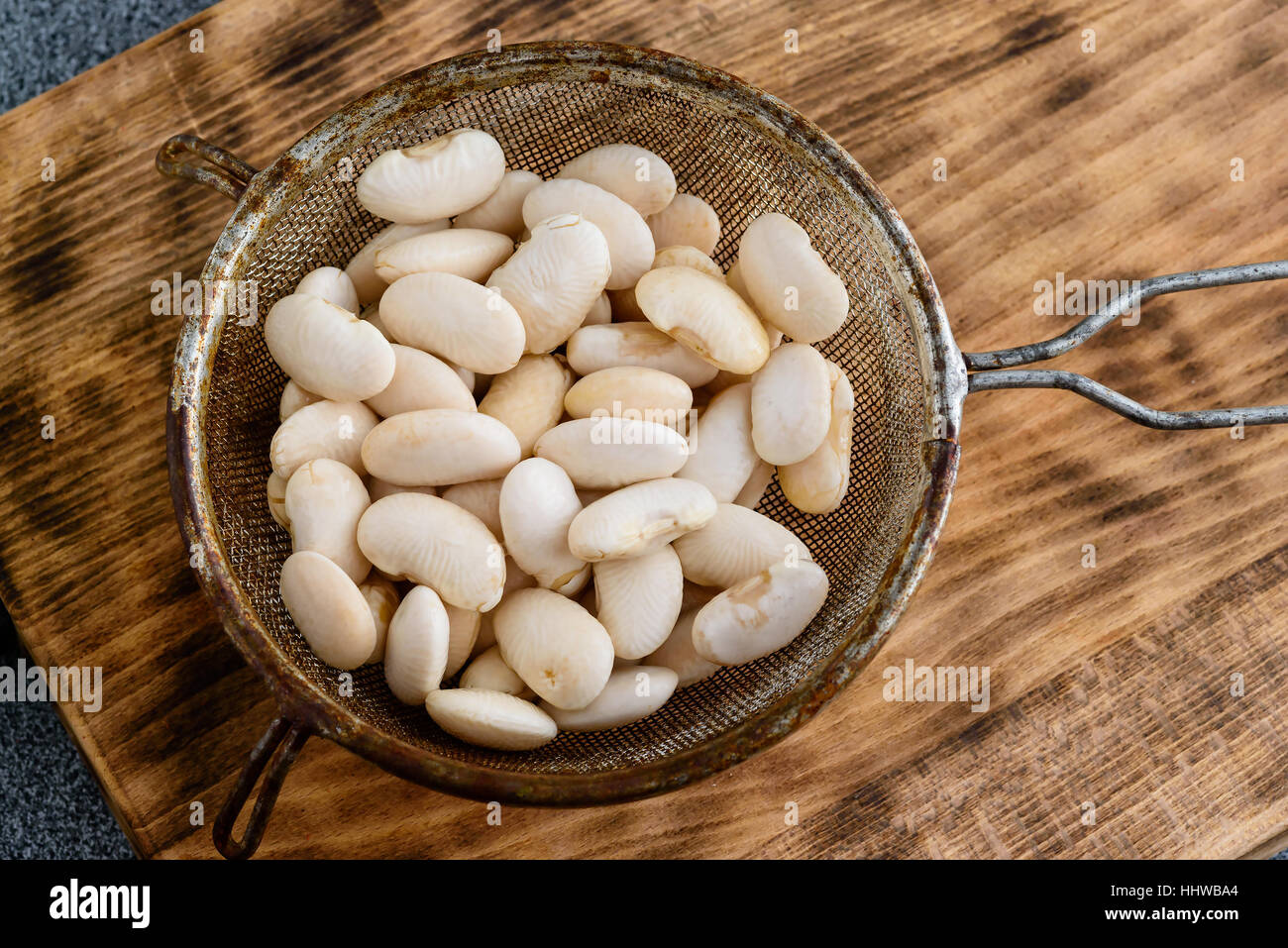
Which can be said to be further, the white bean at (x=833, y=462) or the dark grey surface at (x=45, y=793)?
the dark grey surface at (x=45, y=793)

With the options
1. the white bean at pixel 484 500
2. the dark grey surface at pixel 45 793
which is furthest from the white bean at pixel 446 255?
the dark grey surface at pixel 45 793

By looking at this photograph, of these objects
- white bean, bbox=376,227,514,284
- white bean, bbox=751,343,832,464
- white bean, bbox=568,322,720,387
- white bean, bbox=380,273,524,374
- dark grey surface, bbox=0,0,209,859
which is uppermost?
white bean, bbox=376,227,514,284

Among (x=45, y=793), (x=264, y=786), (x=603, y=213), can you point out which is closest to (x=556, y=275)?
(x=603, y=213)

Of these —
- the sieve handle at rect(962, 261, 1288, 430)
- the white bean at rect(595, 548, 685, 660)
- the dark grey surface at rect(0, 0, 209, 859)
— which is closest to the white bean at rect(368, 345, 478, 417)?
the white bean at rect(595, 548, 685, 660)

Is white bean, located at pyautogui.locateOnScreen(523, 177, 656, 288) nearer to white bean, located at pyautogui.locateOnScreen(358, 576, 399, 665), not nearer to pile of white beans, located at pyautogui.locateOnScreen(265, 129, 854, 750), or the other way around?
pile of white beans, located at pyautogui.locateOnScreen(265, 129, 854, 750)

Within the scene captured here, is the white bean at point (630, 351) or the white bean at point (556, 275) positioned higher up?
the white bean at point (556, 275)

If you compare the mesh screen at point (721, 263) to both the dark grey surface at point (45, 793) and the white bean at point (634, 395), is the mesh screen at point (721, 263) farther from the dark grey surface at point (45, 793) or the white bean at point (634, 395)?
the dark grey surface at point (45, 793)
